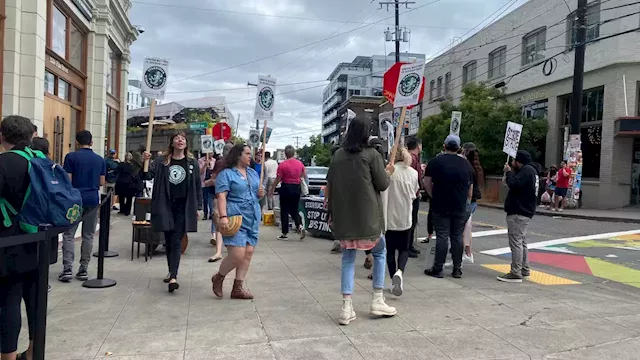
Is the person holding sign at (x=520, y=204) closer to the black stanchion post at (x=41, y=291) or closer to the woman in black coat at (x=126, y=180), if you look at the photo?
the black stanchion post at (x=41, y=291)

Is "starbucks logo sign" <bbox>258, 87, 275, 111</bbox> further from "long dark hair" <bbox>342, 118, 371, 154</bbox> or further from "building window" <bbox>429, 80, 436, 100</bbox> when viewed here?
"building window" <bbox>429, 80, 436, 100</bbox>

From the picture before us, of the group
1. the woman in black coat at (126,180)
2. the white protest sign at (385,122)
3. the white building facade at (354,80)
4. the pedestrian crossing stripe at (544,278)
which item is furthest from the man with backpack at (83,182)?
the white building facade at (354,80)

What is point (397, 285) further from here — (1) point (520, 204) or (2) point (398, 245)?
(1) point (520, 204)

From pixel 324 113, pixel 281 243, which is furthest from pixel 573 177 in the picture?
pixel 324 113

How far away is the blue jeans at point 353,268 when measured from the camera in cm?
482

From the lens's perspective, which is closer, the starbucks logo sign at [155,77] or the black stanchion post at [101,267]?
the black stanchion post at [101,267]

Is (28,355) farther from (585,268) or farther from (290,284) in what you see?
(585,268)

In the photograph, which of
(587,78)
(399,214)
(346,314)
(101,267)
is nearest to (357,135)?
(399,214)

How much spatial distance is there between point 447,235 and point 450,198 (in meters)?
0.50

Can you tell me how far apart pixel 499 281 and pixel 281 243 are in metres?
4.26

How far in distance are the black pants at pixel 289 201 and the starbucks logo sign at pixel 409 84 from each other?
322 centimetres

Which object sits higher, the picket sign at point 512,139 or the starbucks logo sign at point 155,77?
the starbucks logo sign at point 155,77

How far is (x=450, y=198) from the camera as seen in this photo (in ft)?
21.9

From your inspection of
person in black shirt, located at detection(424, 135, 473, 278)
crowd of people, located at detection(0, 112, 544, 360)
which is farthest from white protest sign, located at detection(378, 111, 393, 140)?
person in black shirt, located at detection(424, 135, 473, 278)
